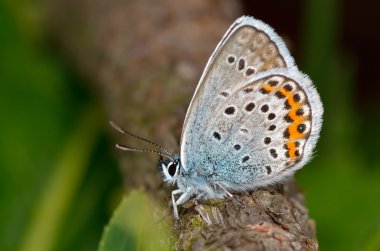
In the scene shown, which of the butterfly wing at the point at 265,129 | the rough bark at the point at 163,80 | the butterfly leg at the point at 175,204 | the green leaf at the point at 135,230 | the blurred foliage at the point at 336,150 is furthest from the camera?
the blurred foliage at the point at 336,150

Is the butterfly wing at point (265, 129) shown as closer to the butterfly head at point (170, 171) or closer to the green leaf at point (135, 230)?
the butterfly head at point (170, 171)

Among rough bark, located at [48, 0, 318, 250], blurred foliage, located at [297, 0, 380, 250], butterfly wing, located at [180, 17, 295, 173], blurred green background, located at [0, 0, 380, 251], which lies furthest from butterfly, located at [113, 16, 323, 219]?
blurred foliage, located at [297, 0, 380, 250]

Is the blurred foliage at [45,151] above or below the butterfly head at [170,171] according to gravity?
below

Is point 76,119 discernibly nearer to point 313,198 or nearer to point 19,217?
point 19,217

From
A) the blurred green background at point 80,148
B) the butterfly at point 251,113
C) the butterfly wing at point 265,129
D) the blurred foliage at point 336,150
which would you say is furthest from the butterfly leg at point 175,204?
the blurred foliage at point 336,150

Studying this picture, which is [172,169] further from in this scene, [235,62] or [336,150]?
[336,150]

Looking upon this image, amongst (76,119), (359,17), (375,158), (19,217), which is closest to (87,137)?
(76,119)
